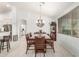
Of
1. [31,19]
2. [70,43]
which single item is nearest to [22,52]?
[31,19]

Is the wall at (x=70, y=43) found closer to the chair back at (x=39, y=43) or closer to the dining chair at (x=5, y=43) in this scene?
the chair back at (x=39, y=43)

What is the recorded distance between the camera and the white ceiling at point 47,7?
9.19 feet

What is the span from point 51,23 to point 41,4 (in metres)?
0.46

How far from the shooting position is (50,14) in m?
2.88

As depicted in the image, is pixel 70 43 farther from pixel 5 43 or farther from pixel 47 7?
pixel 5 43

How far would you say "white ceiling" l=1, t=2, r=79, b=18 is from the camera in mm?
2801

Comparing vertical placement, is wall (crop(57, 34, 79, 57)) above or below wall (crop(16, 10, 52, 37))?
below

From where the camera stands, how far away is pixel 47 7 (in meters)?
2.82

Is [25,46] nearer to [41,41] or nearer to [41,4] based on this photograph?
[41,41]

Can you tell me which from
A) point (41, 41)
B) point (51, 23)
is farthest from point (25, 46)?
point (51, 23)

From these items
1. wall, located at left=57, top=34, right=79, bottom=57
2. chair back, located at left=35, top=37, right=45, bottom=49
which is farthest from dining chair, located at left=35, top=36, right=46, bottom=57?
wall, located at left=57, top=34, right=79, bottom=57

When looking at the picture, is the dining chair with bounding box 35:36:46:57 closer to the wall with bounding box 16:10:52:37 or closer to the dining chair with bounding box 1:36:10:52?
the wall with bounding box 16:10:52:37

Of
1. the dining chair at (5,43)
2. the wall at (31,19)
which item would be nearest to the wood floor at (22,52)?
the dining chair at (5,43)

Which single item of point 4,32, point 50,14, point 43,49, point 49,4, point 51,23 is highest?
point 49,4
